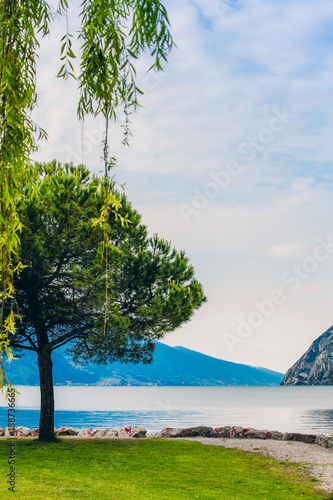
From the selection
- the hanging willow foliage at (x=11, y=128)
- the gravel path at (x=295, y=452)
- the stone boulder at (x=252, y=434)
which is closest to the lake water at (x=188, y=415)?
the stone boulder at (x=252, y=434)

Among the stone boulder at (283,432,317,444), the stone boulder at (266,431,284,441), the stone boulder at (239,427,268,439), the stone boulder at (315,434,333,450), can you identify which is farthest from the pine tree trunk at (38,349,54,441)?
the stone boulder at (315,434,333,450)

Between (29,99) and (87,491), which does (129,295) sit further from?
(29,99)

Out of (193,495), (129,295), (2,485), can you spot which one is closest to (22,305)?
(129,295)

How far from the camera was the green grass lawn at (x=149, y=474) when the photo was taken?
33.2ft

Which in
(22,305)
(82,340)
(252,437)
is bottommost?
(252,437)

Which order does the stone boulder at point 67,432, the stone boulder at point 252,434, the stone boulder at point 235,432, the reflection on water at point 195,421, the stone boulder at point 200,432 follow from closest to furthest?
the stone boulder at point 252,434 → the stone boulder at point 235,432 → the stone boulder at point 200,432 → the stone boulder at point 67,432 → the reflection on water at point 195,421

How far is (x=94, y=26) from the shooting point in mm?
4445

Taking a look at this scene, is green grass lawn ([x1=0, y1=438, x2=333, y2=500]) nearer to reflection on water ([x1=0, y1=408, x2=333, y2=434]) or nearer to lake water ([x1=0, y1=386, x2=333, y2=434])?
lake water ([x1=0, y1=386, x2=333, y2=434])

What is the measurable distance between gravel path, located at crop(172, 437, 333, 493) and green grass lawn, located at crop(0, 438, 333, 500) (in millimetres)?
513

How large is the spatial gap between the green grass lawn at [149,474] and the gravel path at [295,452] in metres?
0.51

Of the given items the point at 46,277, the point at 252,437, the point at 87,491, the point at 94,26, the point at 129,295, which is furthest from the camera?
the point at 252,437

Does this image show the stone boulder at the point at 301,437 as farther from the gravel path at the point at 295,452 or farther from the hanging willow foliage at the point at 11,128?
the hanging willow foliage at the point at 11,128

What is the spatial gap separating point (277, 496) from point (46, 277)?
10629 millimetres

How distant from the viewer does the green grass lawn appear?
1011 cm
